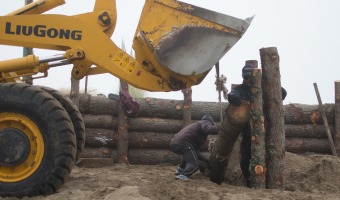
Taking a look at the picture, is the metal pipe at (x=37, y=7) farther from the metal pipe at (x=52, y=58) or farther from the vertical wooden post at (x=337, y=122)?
the vertical wooden post at (x=337, y=122)

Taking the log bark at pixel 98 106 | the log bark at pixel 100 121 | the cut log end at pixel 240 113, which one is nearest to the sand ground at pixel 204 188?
the cut log end at pixel 240 113

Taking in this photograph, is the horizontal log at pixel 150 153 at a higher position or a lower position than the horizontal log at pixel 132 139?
lower

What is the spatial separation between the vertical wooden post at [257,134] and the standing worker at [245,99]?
118 millimetres

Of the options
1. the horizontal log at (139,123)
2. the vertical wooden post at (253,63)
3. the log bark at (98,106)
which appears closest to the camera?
the vertical wooden post at (253,63)

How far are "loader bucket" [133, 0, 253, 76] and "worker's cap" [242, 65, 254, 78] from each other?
0.98m

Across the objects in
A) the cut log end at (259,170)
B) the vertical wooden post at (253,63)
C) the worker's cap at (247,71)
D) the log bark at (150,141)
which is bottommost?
the cut log end at (259,170)

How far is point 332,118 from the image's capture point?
36.0ft

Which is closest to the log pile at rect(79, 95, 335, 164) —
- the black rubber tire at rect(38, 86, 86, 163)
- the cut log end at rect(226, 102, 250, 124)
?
→ the black rubber tire at rect(38, 86, 86, 163)

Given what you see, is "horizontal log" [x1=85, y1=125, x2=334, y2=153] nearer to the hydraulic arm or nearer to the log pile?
the log pile

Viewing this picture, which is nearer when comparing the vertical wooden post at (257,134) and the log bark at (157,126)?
the vertical wooden post at (257,134)

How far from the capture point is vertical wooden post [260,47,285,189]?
6.36 m

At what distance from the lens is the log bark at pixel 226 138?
6.28m

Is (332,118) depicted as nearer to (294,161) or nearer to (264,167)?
(294,161)

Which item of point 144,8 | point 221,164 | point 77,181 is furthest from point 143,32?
point 221,164
